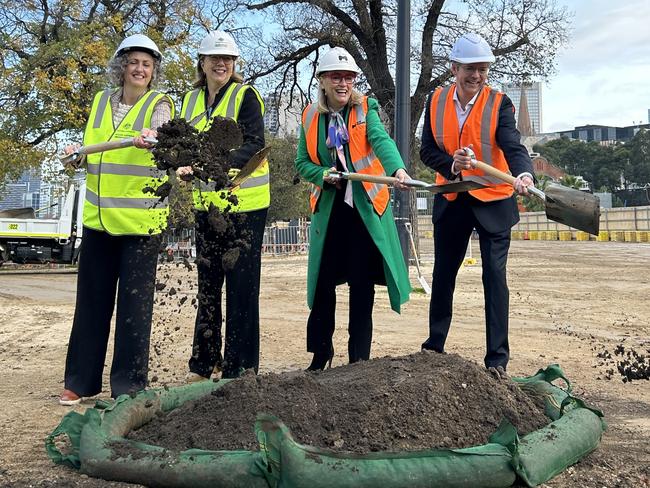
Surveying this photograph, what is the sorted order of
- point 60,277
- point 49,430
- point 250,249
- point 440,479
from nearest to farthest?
point 440,479 < point 49,430 < point 250,249 < point 60,277

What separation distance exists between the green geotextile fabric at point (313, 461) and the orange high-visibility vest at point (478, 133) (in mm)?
1878

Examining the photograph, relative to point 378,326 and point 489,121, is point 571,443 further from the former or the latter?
point 378,326

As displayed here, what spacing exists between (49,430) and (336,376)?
4.82 feet

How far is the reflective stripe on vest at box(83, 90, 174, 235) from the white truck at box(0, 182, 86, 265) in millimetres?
17631

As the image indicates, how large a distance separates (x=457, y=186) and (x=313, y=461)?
8.27 ft

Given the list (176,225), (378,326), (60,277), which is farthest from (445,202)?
(60,277)

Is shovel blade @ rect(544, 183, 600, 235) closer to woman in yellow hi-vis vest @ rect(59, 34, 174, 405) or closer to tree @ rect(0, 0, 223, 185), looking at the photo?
woman in yellow hi-vis vest @ rect(59, 34, 174, 405)

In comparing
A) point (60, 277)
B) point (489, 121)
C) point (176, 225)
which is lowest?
point (60, 277)

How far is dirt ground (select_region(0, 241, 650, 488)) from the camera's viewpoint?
351 centimetres

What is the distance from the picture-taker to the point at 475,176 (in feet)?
16.8

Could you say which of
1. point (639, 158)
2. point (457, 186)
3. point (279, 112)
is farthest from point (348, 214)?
point (639, 158)

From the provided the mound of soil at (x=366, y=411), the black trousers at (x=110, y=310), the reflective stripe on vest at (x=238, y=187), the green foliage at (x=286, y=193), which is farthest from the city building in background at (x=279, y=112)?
the green foliage at (x=286, y=193)

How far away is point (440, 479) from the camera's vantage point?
286 centimetres

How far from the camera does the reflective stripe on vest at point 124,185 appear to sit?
4707mm
